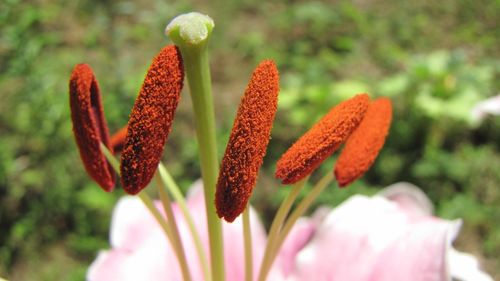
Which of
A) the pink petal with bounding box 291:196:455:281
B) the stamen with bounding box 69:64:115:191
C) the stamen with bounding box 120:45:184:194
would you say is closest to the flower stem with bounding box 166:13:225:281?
the stamen with bounding box 120:45:184:194

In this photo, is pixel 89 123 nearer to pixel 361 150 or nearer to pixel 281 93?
pixel 361 150

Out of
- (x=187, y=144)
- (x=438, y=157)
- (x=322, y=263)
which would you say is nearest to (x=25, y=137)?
(x=187, y=144)

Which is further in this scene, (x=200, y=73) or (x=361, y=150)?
(x=361, y=150)

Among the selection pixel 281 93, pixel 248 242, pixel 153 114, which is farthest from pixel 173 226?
pixel 281 93

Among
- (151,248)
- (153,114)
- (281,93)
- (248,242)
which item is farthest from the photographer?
(281,93)

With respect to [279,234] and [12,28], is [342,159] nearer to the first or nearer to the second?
[279,234]

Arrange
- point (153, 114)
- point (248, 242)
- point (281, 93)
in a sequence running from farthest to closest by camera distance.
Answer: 1. point (281, 93)
2. point (248, 242)
3. point (153, 114)
